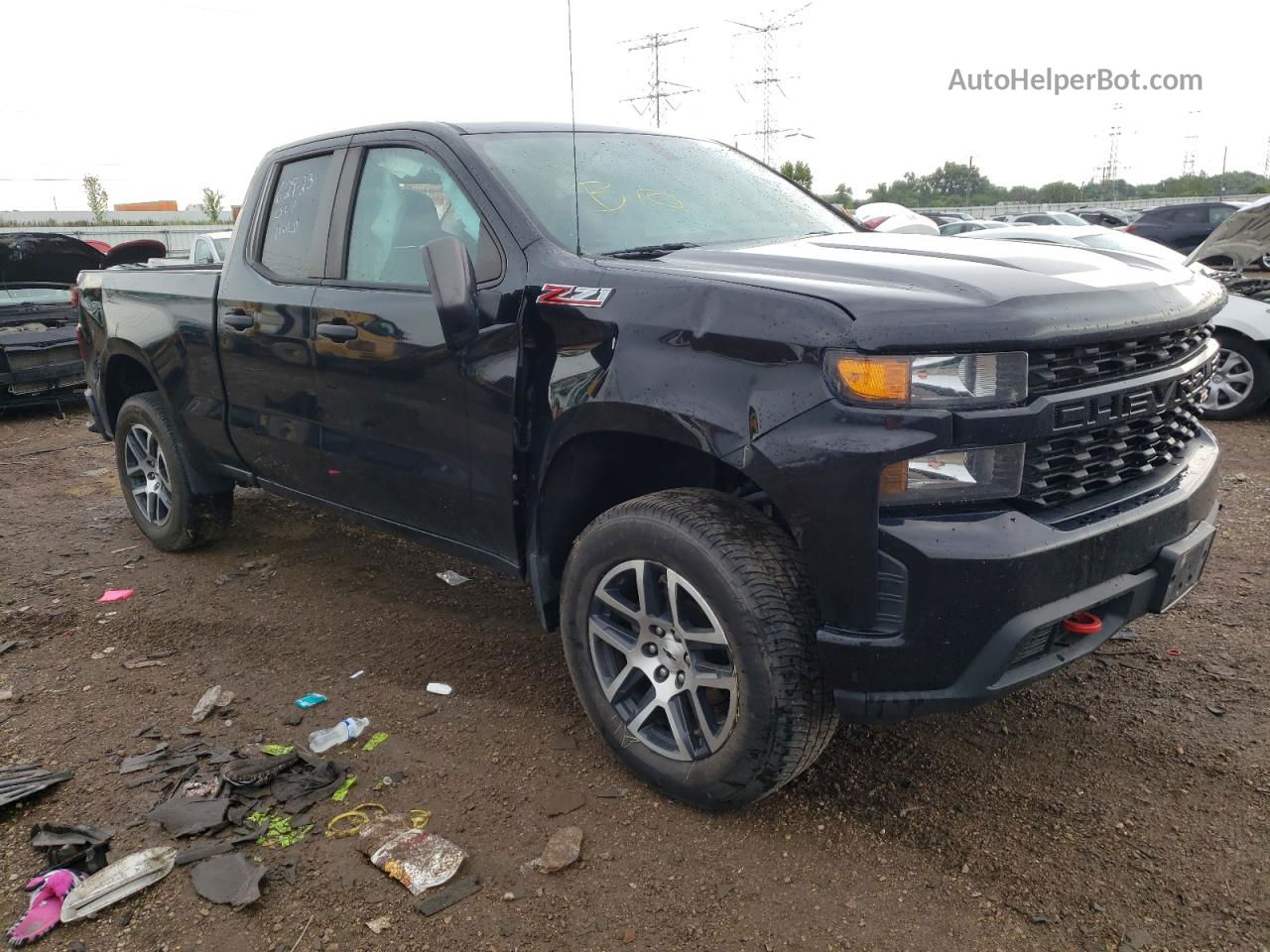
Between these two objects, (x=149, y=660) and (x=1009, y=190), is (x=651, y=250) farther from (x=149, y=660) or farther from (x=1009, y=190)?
(x=1009, y=190)

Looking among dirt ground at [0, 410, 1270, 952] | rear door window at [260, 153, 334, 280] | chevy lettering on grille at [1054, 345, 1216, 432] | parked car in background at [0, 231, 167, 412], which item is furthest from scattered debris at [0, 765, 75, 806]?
parked car in background at [0, 231, 167, 412]

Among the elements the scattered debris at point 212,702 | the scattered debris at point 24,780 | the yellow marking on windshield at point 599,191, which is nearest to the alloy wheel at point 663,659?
the yellow marking on windshield at point 599,191

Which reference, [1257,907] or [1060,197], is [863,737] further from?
[1060,197]

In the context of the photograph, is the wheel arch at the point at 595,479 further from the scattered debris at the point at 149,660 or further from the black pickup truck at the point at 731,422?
the scattered debris at the point at 149,660

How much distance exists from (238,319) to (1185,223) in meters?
21.2

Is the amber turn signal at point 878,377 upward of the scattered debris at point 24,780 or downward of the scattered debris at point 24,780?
upward

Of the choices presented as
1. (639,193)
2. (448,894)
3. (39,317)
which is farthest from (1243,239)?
(39,317)

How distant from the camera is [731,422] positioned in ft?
7.77

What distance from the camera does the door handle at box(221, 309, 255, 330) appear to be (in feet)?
13.0

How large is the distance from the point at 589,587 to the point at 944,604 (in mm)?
1021

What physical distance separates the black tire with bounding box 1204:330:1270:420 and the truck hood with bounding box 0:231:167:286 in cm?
961

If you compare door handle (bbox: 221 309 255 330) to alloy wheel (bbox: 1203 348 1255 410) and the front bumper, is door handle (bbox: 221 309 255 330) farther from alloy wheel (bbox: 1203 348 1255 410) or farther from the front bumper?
alloy wheel (bbox: 1203 348 1255 410)

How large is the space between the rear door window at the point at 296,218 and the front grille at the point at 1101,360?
268 cm

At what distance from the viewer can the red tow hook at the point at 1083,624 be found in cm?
237
